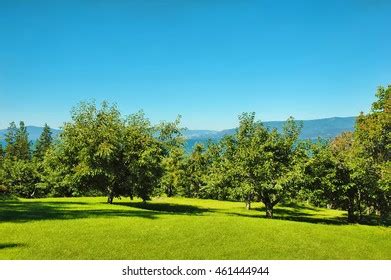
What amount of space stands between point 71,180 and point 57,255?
31539mm

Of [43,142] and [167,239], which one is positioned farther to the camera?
[43,142]

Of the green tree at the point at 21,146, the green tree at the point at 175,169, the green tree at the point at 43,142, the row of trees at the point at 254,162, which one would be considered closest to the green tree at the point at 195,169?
the green tree at the point at 175,169

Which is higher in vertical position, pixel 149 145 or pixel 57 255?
pixel 149 145

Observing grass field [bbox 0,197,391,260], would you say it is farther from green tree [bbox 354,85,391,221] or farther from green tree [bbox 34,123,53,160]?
green tree [bbox 34,123,53,160]

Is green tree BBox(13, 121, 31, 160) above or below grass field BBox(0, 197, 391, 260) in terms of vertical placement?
above

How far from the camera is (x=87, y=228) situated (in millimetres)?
29125

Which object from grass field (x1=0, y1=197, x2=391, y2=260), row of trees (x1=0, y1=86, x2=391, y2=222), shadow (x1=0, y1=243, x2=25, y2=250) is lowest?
grass field (x1=0, y1=197, x2=391, y2=260)

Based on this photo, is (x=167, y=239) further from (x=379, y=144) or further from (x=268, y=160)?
(x=379, y=144)

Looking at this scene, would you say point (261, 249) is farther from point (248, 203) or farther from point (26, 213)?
point (248, 203)

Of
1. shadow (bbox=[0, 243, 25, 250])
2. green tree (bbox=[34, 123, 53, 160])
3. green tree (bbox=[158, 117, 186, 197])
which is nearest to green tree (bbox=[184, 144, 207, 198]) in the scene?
green tree (bbox=[158, 117, 186, 197])

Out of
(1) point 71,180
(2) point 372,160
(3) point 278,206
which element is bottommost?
(3) point 278,206

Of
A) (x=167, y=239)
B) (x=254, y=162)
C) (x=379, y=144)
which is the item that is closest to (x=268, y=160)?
(x=254, y=162)

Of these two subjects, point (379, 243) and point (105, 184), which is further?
point (105, 184)
